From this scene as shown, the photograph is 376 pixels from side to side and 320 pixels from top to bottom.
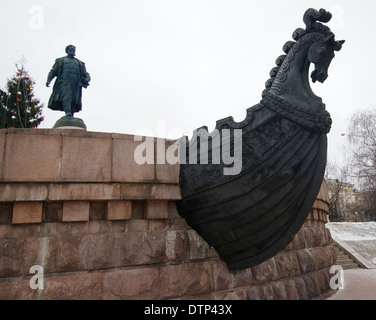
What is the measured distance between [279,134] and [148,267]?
1883 millimetres

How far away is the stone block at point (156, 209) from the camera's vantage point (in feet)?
11.6

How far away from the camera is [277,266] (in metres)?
4.66

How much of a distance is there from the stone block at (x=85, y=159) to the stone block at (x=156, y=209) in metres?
0.54

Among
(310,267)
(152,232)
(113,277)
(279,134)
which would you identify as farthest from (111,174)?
(310,267)

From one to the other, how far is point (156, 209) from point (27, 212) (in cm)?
125

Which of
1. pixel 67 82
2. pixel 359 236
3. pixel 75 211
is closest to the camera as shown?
pixel 75 211

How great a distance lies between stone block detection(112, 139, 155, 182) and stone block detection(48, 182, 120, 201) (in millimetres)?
124

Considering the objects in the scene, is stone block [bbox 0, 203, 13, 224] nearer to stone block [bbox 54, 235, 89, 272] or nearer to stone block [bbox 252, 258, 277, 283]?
stone block [bbox 54, 235, 89, 272]

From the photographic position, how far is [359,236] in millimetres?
13953

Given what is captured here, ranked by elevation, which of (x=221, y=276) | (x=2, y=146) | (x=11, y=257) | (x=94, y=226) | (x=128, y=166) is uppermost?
(x=2, y=146)

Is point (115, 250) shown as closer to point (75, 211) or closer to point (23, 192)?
point (75, 211)

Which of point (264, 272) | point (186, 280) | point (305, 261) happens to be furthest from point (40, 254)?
point (305, 261)

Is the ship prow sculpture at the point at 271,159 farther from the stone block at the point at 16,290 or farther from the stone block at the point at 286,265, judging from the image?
the stone block at the point at 16,290
